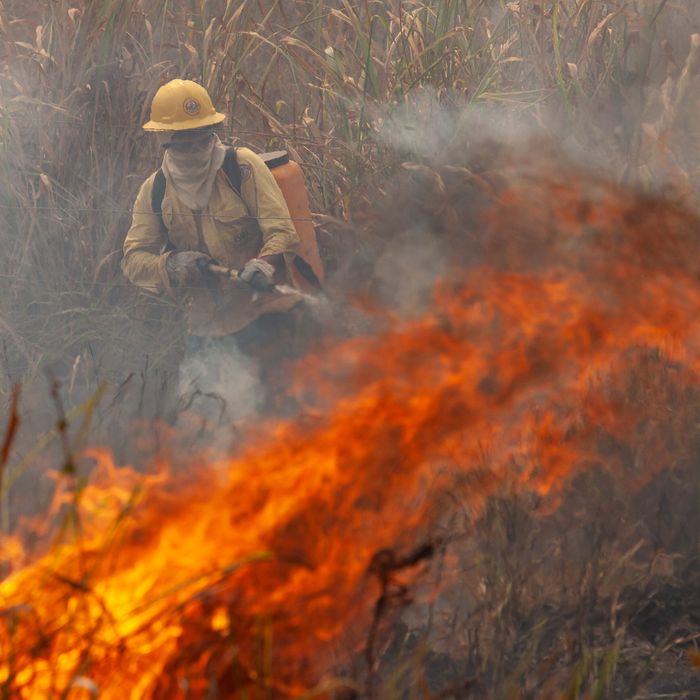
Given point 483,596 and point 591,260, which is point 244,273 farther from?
point 483,596

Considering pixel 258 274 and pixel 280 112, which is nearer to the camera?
pixel 258 274

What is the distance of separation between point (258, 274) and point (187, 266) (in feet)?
1.14

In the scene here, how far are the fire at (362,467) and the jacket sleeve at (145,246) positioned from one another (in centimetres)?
87

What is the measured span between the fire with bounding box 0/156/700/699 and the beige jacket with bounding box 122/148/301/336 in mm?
466

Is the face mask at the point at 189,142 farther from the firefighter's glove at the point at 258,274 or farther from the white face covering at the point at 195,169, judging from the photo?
the firefighter's glove at the point at 258,274

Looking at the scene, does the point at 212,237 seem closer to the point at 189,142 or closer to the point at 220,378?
the point at 189,142

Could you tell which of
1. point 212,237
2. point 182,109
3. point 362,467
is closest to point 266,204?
point 212,237

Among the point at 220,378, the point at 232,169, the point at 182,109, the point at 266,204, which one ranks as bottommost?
the point at 220,378

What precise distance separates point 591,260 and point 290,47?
3.14 m

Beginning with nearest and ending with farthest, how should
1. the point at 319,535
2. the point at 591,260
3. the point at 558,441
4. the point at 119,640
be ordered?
the point at 119,640 < the point at 319,535 < the point at 558,441 < the point at 591,260

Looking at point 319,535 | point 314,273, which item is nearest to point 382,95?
point 314,273

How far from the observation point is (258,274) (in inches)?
201

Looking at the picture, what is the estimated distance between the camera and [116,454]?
14.5 ft

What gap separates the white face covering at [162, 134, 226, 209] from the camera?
5.20 meters
